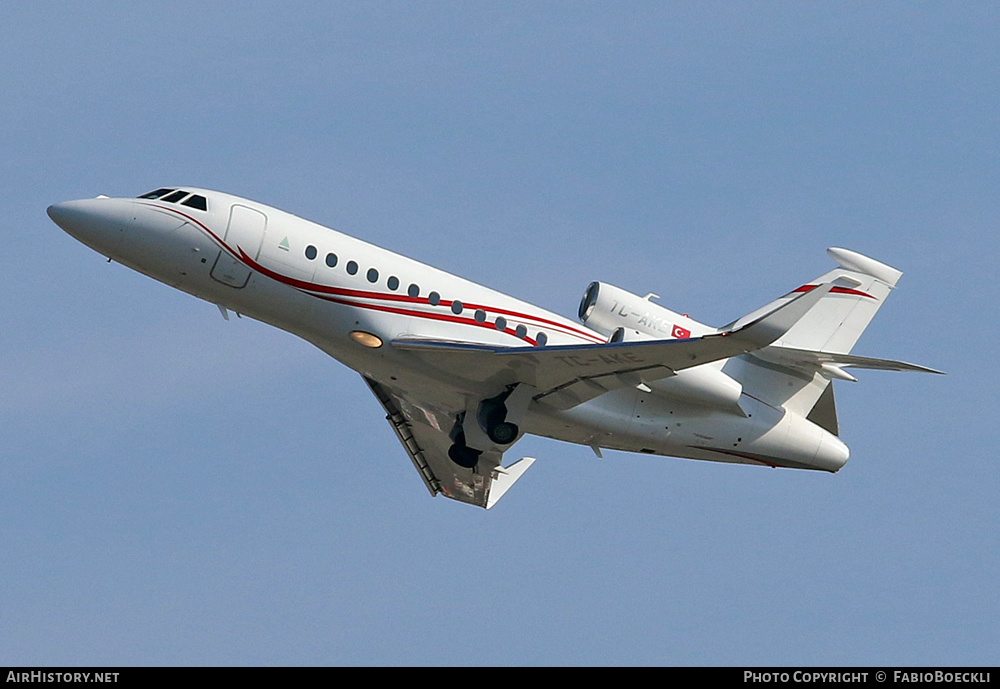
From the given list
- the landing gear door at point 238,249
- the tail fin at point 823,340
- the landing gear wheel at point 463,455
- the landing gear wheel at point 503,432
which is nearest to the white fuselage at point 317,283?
the landing gear door at point 238,249

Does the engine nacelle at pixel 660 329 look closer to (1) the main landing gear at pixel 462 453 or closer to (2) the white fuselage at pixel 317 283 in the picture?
(2) the white fuselage at pixel 317 283

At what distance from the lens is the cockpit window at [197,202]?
822 inches

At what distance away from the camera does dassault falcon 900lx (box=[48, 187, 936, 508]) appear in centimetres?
2062

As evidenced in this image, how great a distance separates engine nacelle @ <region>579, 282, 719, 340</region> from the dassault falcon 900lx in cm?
2

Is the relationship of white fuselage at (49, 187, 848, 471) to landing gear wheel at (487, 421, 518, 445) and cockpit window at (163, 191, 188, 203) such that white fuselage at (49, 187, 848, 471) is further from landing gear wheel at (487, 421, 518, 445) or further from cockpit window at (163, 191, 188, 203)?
landing gear wheel at (487, 421, 518, 445)

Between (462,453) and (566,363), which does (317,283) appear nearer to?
(566,363)

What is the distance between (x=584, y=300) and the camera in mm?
22688

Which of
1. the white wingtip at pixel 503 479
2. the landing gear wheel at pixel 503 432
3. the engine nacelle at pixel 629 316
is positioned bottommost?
the white wingtip at pixel 503 479

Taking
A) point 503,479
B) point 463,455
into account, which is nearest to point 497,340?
point 463,455

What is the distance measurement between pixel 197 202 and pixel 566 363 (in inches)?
240

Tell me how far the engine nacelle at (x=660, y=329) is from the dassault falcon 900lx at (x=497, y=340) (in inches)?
0.9
